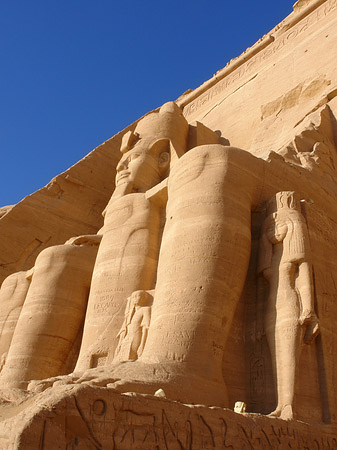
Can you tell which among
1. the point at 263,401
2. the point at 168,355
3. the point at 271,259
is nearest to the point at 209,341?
the point at 168,355

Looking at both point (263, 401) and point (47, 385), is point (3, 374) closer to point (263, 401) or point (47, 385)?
point (47, 385)

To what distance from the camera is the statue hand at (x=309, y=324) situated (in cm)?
406

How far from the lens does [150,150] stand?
7453 millimetres

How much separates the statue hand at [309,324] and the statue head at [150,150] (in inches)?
137

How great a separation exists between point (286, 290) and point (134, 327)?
4.83 ft

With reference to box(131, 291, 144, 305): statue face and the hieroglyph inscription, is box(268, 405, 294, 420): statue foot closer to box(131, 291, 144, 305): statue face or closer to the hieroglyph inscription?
the hieroglyph inscription

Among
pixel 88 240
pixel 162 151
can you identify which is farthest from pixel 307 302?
pixel 162 151

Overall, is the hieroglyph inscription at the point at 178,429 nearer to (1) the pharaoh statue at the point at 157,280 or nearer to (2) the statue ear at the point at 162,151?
(1) the pharaoh statue at the point at 157,280

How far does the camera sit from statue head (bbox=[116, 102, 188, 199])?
7.09 m

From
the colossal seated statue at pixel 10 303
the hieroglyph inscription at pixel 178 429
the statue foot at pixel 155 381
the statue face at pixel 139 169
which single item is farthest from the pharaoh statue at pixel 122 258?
the hieroglyph inscription at pixel 178 429

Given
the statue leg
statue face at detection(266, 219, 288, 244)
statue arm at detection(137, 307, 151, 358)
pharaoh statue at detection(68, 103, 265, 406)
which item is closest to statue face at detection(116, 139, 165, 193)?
pharaoh statue at detection(68, 103, 265, 406)

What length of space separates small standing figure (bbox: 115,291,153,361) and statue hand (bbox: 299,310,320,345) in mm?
1420

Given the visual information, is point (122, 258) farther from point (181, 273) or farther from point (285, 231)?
point (285, 231)

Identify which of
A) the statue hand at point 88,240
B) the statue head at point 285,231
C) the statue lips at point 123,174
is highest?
the statue lips at point 123,174
